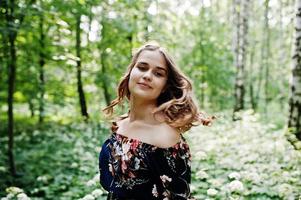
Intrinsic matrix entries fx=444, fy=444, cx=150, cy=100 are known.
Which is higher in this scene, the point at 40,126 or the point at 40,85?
the point at 40,85

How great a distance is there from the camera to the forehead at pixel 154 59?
95.8 inches

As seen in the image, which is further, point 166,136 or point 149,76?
point 149,76

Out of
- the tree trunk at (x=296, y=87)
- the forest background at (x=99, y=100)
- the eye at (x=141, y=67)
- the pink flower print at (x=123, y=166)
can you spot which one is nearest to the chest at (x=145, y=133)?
the pink flower print at (x=123, y=166)

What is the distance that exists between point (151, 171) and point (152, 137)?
0.17 meters

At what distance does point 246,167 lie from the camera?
5.75 m

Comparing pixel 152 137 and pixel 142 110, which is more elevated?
pixel 142 110

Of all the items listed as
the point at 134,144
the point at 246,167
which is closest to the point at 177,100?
the point at 134,144

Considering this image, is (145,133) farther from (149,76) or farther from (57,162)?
(57,162)

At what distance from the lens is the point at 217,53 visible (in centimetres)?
1543

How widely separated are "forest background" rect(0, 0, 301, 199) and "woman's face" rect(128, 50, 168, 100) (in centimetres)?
107

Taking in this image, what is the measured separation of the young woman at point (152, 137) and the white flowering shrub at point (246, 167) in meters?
1.61

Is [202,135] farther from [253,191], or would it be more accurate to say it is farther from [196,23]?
[196,23]

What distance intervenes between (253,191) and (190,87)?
2527 millimetres

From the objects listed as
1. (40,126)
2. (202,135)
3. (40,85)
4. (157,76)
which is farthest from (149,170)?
(40,126)
